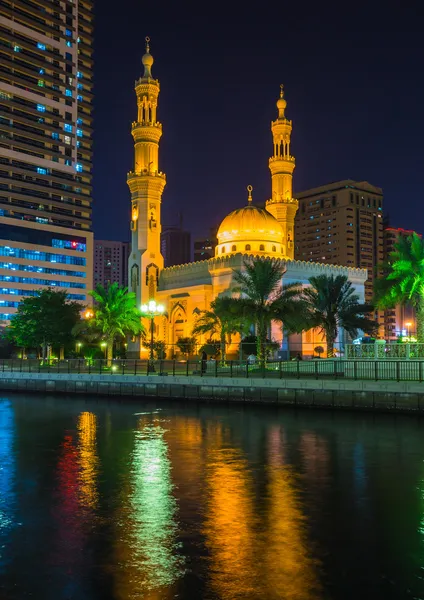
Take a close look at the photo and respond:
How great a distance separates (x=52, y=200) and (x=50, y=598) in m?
106

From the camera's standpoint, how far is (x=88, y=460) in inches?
632

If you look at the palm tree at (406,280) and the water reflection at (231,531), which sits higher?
the palm tree at (406,280)

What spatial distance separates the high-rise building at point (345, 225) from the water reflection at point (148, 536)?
134492 mm

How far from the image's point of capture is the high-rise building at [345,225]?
148m

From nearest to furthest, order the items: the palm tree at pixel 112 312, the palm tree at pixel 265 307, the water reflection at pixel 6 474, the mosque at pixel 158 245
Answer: the water reflection at pixel 6 474 → the palm tree at pixel 265 307 → the palm tree at pixel 112 312 → the mosque at pixel 158 245

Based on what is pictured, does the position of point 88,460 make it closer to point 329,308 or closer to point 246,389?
point 246,389

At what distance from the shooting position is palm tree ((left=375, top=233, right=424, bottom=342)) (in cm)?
3206

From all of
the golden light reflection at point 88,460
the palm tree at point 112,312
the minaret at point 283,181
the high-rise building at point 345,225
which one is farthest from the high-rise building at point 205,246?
the golden light reflection at point 88,460

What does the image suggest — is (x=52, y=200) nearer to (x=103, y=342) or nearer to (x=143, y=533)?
(x=103, y=342)

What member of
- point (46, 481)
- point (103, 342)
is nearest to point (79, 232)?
point (103, 342)

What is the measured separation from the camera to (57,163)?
109375 mm

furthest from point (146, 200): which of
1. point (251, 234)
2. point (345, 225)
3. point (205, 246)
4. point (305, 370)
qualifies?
point (205, 246)

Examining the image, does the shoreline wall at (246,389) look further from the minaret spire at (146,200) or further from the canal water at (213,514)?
the minaret spire at (146,200)

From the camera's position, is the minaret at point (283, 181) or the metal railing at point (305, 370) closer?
the metal railing at point (305, 370)
